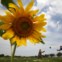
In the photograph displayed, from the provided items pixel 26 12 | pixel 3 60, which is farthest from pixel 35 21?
pixel 3 60

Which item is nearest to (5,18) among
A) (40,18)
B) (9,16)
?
(9,16)

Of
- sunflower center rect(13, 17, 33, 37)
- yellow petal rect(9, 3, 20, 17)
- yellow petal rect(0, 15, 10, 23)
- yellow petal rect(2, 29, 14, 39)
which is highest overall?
yellow petal rect(9, 3, 20, 17)

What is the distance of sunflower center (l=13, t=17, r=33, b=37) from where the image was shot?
122 centimetres

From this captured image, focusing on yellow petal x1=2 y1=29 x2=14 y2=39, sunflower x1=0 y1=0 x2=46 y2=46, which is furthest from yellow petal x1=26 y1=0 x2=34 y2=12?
yellow petal x1=2 y1=29 x2=14 y2=39

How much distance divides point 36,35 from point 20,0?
6.9 inches

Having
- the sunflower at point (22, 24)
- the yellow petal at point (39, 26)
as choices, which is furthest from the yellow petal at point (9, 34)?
the yellow petal at point (39, 26)

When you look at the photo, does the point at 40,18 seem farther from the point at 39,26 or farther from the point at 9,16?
the point at 9,16

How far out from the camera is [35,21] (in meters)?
1.23

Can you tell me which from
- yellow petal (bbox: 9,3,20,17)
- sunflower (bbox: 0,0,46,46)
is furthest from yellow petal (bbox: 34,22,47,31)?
yellow petal (bbox: 9,3,20,17)

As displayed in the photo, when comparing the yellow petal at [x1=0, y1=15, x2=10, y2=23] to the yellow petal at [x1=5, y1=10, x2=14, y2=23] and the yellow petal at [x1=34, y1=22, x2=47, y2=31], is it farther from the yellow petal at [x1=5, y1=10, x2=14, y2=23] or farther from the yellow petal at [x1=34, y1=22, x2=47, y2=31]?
the yellow petal at [x1=34, y1=22, x2=47, y2=31]

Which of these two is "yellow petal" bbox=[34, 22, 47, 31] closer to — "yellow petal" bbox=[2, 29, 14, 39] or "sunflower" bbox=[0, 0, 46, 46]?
"sunflower" bbox=[0, 0, 46, 46]

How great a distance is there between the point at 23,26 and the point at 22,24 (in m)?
0.02

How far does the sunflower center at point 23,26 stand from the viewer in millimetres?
1217

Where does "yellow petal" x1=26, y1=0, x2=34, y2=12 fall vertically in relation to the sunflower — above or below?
above
